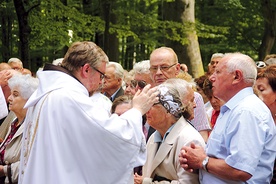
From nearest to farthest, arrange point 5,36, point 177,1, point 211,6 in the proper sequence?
point 177,1 < point 5,36 < point 211,6

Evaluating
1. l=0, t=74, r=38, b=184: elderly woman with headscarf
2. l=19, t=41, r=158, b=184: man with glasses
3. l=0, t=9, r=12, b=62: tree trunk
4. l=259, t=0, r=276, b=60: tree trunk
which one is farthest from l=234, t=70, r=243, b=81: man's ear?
l=259, t=0, r=276, b=60: tree trunk

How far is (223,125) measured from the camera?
13.1 feet

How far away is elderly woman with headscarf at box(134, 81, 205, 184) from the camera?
4.33 metres

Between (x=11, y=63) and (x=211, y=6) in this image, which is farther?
(x=211, y=6)

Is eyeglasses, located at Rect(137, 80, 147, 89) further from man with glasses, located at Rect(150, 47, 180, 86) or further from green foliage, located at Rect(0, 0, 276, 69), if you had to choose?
green foliage, located at Rect(0, 0, 276, 69)

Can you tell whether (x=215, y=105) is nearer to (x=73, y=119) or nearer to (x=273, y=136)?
(x=273, y=136)

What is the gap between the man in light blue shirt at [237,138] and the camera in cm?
379

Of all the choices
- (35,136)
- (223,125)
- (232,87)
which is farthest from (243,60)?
(35,136)

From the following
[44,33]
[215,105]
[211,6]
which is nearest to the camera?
[215,105]

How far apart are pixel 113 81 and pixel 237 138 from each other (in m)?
4.02

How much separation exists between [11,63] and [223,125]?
7293mm

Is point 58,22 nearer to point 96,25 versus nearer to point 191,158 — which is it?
point 96,25

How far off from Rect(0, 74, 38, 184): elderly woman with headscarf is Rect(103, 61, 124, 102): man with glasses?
1862mm

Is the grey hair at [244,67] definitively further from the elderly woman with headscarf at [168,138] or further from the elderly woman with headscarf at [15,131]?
the elderly woman with headscarf at [15,131]
